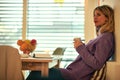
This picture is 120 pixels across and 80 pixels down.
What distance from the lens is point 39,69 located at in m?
2.35

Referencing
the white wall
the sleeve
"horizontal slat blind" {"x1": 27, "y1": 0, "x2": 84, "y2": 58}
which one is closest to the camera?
the sleeve

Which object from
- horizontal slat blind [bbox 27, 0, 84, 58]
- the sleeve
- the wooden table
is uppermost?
horizontal slat blind [bbox 27, 0, 84, 58]

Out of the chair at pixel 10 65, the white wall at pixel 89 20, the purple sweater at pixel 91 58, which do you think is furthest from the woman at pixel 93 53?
the white wall at pixel 89 20

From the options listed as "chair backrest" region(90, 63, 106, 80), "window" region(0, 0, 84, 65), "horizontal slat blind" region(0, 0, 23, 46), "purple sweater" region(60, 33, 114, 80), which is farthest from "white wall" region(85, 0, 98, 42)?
"chair backrest" region(90, 63, 106, 80)

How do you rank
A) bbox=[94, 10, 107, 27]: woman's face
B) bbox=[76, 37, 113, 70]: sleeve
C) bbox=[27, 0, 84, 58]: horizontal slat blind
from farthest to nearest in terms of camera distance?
1. bbox=[27, 0, 84, 58]: horizontal slat blind
2. bbox=[94, 10, 107, 27]: woman's face
3. bbox=[76, 37, 113, 70]: sleeve

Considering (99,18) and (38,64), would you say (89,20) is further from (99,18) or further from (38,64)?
(38,64)

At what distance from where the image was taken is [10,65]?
2.20 m

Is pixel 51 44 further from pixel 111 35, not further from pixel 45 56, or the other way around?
pixel 111 35

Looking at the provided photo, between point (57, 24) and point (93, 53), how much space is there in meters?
1.83

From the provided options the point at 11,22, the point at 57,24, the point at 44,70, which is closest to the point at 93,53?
the point at 44,70

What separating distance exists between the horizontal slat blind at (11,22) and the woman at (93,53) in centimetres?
178

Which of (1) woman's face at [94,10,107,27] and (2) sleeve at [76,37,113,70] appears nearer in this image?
(2) sleeve at [76,37,113,70]

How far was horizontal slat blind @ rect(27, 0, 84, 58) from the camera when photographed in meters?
4.01

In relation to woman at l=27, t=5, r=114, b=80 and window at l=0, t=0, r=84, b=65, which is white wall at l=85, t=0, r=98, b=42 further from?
woman at l=27, t=5, r=114, b=80
